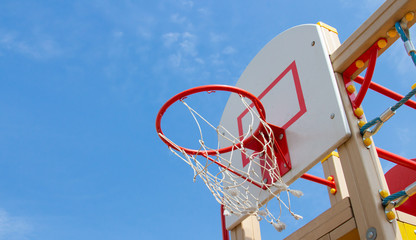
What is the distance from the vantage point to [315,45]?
3064 millimetres

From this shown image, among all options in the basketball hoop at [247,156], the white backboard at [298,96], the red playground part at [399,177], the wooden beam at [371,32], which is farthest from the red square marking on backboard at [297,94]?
the red playground part at [399,177]

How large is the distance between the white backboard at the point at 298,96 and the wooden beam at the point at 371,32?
0.30 feet

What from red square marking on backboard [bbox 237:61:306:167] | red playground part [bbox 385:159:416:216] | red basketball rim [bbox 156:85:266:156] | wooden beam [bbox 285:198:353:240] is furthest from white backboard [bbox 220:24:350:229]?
red playground part [bbox 385:159:416:216]

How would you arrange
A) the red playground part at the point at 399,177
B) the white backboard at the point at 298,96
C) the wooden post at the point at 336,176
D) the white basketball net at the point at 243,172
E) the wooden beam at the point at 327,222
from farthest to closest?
the wooden post at the point at 336,176 → the red playground part at the point at 399,177 → the white basketball net at the point at 243,172 → the white backboard at the point at 298,96 → the wooden beam at the point at 327,222

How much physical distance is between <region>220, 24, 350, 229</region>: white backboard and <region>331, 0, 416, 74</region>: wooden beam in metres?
0.09

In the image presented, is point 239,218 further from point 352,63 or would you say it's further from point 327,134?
point 352,63

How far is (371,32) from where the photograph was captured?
8.56ft

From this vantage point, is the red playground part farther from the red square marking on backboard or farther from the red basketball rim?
the red basketball rim

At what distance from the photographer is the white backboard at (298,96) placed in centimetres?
273

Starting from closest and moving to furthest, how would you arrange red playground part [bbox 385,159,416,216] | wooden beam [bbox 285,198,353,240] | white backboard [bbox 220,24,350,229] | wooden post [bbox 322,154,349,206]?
wooden beam [bbox 285,198,353,240]
white backboard [bbox 220,24,350,229]
red playground part [bbox 385,159,416,216]
wooden post [bbox 322,154,349,206]

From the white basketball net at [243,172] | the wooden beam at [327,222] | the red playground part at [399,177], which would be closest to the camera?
the wooden beam at [327,222]

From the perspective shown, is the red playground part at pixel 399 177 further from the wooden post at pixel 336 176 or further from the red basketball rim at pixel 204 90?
the red basketball rim at pixel 204 90

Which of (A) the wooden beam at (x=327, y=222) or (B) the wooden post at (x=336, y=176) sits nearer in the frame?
(A) the wooden beam at (x=327, y=222)

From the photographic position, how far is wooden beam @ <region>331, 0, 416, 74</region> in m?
2.48
